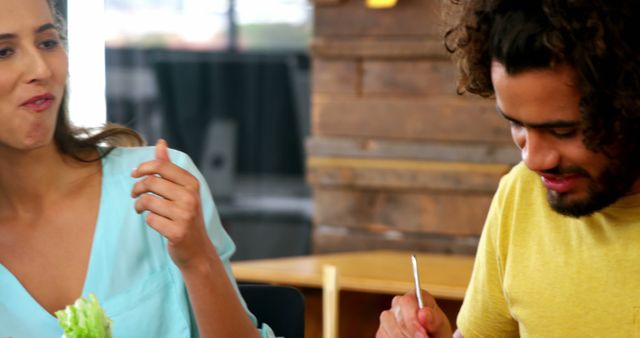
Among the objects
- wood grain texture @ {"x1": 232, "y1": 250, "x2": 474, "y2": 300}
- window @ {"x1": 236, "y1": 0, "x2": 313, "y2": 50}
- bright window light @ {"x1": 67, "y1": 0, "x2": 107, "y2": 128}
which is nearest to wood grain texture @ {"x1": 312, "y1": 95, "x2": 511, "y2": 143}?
wood grain texture @ {"x1": 232, "y1": 250, "x2": 474, "y2": 300}

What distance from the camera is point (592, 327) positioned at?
1.74 m

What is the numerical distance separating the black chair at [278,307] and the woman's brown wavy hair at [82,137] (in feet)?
1.28

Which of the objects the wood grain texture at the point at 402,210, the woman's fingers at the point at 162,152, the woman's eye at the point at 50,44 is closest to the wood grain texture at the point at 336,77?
the wood grain texture at the point at 402,210

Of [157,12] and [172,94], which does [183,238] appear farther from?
[157,12]

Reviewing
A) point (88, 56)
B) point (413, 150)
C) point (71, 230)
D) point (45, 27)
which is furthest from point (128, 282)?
point (88, 56)

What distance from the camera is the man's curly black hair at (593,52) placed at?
5.01 ft

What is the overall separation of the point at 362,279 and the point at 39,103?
1.94m

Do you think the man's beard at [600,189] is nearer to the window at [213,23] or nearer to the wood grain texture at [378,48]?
the wood grain texture at [378,48]

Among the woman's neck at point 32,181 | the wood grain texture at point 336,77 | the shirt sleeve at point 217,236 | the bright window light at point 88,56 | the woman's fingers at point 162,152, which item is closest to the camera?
the woman's fingers at point 162,152

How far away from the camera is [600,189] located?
5.29 feet

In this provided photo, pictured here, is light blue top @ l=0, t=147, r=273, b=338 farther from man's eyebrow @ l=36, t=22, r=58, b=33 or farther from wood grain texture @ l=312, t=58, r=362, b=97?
wood grain texture @ l=312, t=58, r=362, b=97

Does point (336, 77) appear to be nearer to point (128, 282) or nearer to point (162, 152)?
point (128, 282)

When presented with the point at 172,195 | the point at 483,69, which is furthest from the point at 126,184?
the point at 483,69

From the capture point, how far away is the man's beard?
1.60 metres
